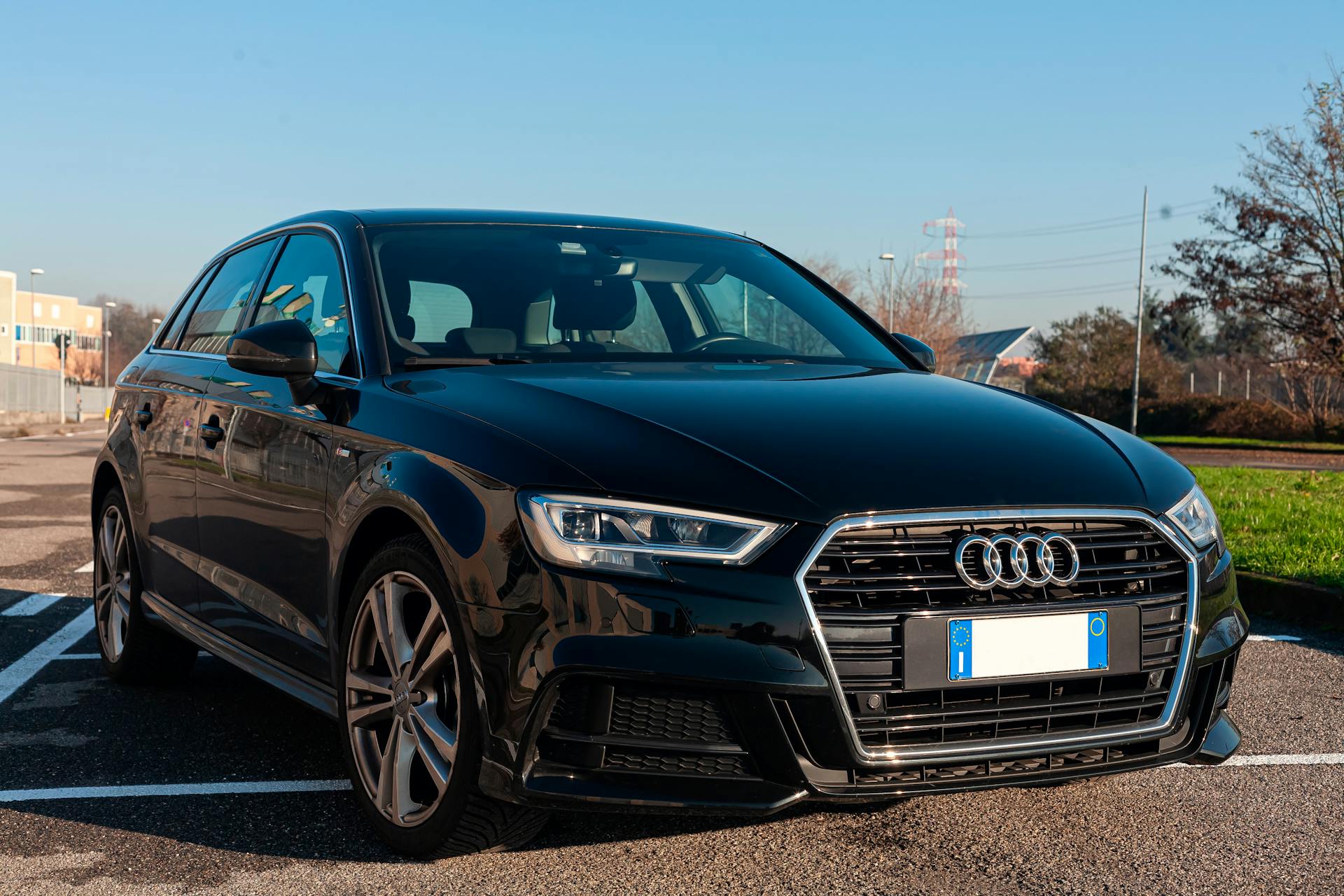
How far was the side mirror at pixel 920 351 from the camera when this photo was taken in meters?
4.76

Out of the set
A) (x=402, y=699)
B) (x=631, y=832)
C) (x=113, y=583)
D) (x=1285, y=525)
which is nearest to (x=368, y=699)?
(x=402, y=699)

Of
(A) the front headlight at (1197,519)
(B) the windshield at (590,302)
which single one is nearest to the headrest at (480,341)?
(B) the windshield at (590,302)

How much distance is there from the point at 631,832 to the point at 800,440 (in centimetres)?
114

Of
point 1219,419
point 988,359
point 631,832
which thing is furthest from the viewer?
point 988,359

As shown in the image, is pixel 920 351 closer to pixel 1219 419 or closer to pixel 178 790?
pixel 178 790

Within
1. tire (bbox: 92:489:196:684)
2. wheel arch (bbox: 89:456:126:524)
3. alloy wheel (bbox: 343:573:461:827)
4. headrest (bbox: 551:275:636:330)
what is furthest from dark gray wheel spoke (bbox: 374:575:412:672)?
wheel arch (bbox: 89:456:126:524)

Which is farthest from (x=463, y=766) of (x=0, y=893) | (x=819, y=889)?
(x=0, y=893)

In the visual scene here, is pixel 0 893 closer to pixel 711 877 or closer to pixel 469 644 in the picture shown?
pixel 469 644

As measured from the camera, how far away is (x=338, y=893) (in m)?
3.17

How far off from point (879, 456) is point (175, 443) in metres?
2.92

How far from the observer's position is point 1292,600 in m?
7.21

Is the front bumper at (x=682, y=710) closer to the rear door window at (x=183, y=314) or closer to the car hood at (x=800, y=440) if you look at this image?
the car hood at (x=800, y=440)

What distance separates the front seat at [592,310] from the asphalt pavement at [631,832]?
134cm

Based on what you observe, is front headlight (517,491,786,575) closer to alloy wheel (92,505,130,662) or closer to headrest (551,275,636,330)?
headrest (551,275,636,330)
